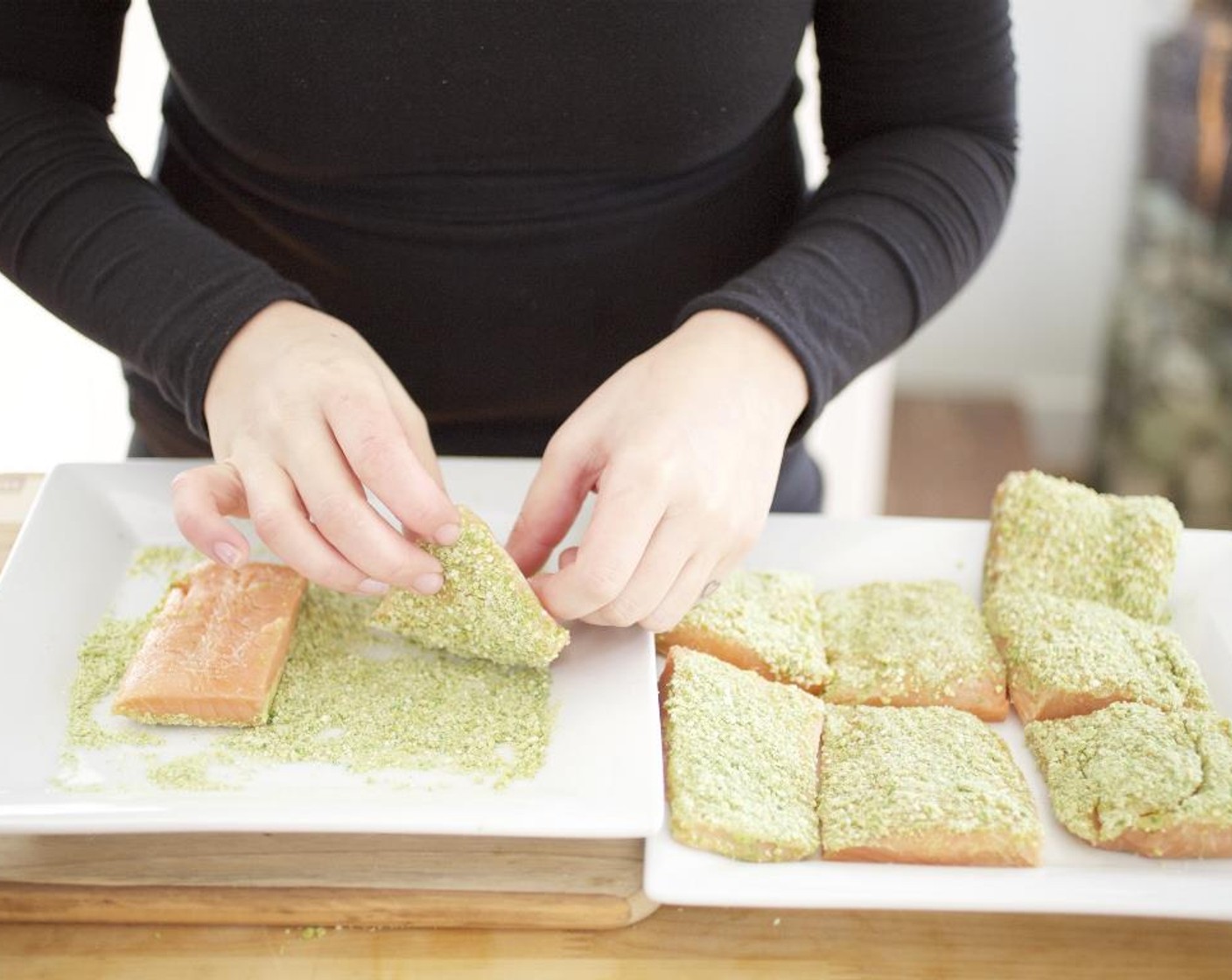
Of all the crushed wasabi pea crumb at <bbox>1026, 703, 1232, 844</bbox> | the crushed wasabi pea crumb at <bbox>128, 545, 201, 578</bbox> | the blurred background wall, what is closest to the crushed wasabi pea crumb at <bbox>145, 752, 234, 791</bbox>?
the crushed wasabi pea crumb at <bbox>128, 545, 201, 578</bbox>

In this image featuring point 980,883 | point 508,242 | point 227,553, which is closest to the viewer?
point 980,883

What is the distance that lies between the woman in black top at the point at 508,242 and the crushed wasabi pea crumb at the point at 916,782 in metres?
0.15

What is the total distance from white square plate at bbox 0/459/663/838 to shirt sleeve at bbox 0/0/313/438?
0.13 m

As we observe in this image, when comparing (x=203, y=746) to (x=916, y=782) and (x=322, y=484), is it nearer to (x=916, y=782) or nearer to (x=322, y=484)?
(x=322, y=484)

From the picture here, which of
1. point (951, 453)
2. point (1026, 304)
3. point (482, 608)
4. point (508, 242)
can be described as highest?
point (508, 242)

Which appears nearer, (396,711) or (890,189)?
(396,711)

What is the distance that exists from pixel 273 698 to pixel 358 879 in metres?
0.15

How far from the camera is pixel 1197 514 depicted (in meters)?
2.32

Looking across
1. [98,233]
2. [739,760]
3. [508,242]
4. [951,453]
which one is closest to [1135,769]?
[739,760]

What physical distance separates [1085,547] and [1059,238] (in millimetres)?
2033

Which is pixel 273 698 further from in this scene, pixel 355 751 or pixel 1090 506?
pixel 1090 506

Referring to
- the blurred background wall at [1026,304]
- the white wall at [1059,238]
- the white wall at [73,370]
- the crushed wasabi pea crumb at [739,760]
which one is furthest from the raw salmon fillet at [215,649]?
the white wall at [1059,238]

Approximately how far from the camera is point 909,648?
2.92 feet

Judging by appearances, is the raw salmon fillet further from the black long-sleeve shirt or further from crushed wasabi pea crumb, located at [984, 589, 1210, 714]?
crushed wasabi pea crumb, located at [984, 589, 1210, 714]
